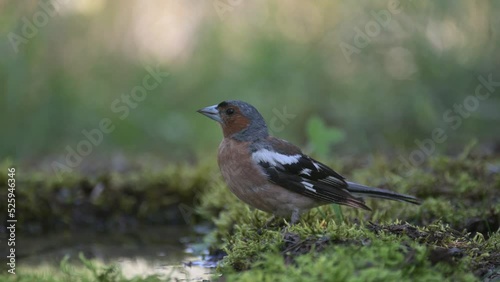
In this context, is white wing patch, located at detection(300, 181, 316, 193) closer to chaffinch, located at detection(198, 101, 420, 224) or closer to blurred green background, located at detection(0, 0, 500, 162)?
chaffinch, located at detection(198, 101, 420, 224)

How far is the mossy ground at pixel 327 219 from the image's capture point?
3.54 m

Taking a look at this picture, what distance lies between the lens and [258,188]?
538cm

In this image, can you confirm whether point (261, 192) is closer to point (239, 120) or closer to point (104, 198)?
point (239, 120)

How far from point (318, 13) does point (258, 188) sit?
627 centimetres

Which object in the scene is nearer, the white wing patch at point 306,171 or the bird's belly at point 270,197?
the bird's belly at point 270,197

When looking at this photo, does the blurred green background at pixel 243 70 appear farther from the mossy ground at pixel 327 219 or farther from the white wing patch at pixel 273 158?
the white wing patch at pixel 273 158

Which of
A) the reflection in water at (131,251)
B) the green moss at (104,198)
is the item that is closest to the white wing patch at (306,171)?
the reflection in water at (131,251)

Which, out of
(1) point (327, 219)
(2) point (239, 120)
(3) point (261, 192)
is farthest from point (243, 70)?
(1) point (327, 219)

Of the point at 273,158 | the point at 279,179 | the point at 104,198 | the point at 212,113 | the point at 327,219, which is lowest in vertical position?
the point at 327,219

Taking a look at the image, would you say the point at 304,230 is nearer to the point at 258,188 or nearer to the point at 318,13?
the point at 258,188

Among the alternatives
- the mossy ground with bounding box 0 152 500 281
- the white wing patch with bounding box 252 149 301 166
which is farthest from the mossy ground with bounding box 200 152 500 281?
the white wing patch with bounding box 252 149 301 166

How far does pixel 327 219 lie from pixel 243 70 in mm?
5987

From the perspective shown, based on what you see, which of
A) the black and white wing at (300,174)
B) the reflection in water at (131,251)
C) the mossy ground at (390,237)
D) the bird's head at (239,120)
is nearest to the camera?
the mossy ground at (390,237)

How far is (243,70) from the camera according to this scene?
11.1 m
